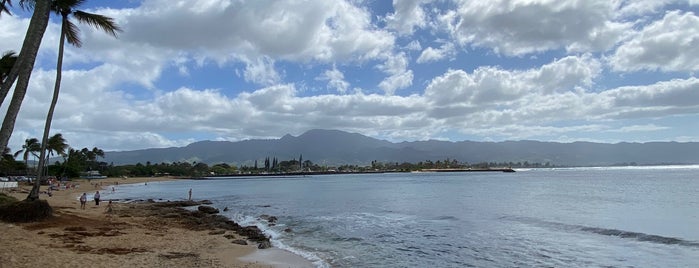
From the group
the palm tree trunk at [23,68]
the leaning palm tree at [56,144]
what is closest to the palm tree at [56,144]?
the leaning palm tree at [56,144]

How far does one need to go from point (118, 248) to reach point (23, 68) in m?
9.09

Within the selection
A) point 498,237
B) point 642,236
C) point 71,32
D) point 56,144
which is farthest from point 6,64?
point 56,144

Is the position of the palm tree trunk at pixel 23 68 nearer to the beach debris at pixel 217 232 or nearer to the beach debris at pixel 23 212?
the beach debris at pixel 23 212

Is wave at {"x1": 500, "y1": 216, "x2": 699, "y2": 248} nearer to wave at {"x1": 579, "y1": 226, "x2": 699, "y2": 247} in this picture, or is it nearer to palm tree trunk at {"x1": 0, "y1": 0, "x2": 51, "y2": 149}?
wave at {"x1": 579, "y1": 226, "x2": 699, "y2": 247}

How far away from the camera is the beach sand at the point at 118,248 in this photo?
1420 cm

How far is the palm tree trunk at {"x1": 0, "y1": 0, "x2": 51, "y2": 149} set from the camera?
988 centimetres

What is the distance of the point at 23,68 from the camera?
10.4 m

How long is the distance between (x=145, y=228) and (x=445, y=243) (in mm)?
15627

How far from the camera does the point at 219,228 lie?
94.3 ft

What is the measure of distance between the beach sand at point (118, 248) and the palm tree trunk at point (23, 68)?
4019 mm

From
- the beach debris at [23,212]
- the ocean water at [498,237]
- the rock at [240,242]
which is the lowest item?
the ocean water at [498,237]

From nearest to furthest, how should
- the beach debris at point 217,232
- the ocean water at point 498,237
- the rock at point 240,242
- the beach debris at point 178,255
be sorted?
the beach debris at point 178,255 < the ocean water at point 498,237 < the rock at point 240,242 < the beach debris at point 217,232

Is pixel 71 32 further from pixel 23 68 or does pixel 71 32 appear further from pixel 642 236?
pixel 642 236

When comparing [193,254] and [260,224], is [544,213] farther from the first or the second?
[193,254]
